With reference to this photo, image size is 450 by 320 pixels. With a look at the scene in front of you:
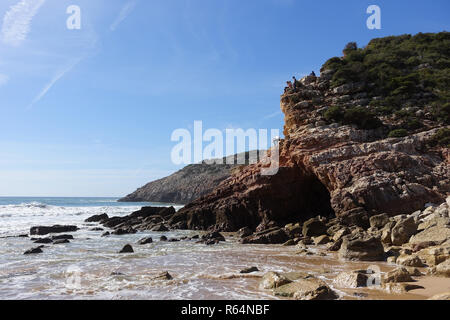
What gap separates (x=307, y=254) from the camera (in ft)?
49.1

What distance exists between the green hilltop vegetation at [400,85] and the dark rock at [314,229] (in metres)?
10.6

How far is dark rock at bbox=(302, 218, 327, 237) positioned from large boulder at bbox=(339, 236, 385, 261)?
7.58 meters

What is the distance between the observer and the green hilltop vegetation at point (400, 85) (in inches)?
1086

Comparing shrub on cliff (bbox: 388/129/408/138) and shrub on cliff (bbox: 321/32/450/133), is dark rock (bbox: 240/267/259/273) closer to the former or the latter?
shrub on cliff (bbox: 388/129/408/138)

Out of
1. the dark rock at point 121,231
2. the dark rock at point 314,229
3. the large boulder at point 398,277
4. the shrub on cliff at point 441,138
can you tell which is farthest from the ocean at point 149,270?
the shrub on cliff at point 441,138

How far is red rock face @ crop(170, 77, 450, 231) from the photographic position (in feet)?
70.3

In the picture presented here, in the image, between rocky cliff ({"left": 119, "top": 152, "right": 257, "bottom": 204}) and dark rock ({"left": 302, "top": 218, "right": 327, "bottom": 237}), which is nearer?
dark rock ({"left": 302, "top": 218, "right": 327, "bottom": 237})

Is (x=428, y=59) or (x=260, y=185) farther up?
(x=428, y=59)

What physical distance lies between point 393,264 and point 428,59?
3762 cm

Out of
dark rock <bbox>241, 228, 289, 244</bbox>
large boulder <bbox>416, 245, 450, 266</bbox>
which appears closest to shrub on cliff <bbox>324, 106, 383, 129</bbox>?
dark rock <bbox>241, 228, 289, 244</bbox>

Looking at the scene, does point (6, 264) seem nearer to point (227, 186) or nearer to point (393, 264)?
point (393, 264)

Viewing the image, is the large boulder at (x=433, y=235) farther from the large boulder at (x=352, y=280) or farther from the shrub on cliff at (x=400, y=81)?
the shrub on cliff at (x=400, y=81)

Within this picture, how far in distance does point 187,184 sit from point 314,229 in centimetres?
9095
